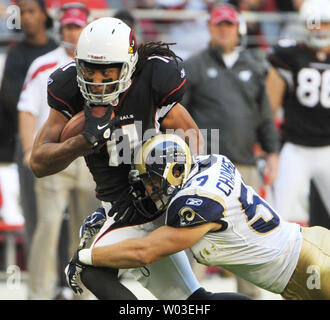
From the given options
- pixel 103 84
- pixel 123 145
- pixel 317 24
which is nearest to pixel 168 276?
pixel 123 145

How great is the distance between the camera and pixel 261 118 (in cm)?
586

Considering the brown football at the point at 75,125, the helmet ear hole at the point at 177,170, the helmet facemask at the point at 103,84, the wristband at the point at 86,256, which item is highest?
the helmet facemask at the point at 103,84

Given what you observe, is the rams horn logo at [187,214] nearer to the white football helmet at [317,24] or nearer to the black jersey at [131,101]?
the black jersey at [131,101]

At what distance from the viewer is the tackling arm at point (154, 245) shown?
3586 millimetres

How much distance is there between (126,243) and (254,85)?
7.97ft

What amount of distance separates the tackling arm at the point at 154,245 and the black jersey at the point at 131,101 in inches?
18.1

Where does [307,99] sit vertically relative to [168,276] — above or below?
above

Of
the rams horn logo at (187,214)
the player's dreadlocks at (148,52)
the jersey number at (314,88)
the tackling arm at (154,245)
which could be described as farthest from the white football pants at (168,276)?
the jersey number at (314,88)

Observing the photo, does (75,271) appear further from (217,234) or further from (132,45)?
(132,45)

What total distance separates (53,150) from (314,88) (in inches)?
104

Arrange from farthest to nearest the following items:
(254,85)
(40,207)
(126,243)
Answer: (254,85), (40,207), (126,243)

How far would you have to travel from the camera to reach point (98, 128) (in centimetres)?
359
